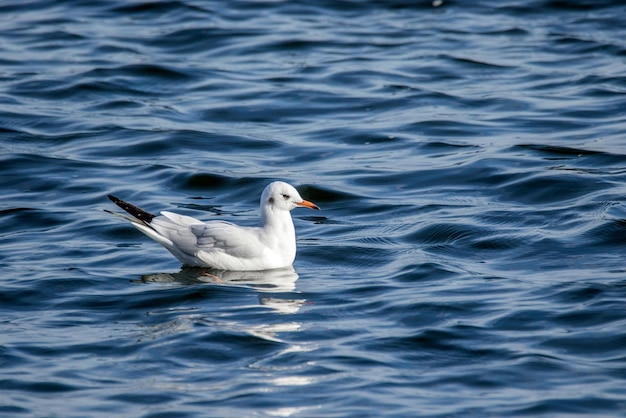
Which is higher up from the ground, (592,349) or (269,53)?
(269,53)

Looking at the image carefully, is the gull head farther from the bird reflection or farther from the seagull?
the bird reflection

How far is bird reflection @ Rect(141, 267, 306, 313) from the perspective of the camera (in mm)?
9344

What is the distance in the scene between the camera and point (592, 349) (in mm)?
8000

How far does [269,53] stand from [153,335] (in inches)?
426

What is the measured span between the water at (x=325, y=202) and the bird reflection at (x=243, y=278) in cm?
4

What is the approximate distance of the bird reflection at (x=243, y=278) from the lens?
30.7ft

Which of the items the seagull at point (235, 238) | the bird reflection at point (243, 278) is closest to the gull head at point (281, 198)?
the seagull at point (235, 238)

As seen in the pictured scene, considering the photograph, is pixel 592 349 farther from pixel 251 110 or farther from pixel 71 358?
pixel 251 110

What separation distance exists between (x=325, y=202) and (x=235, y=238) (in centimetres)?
251

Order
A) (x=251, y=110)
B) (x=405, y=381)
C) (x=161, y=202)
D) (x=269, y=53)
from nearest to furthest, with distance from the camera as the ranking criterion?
(x=405, y=381)
(x=161, y=202)
(x=251, y=110)
(x=269, y=53)

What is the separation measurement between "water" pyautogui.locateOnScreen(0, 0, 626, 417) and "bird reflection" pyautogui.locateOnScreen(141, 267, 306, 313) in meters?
0.04

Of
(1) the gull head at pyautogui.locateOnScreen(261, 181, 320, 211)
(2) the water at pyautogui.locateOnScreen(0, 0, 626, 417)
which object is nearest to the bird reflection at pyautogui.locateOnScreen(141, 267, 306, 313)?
(2) the water at pyautogui.locateOnScreen(0, 0, 626, 417)

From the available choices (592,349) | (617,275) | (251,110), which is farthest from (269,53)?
(592,349)

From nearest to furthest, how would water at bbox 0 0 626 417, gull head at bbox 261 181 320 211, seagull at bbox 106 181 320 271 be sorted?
water at bbox 0 0 626 417 < seagull at bbox 106 181 320 271 < gull head at bbox 261 181 320 211
